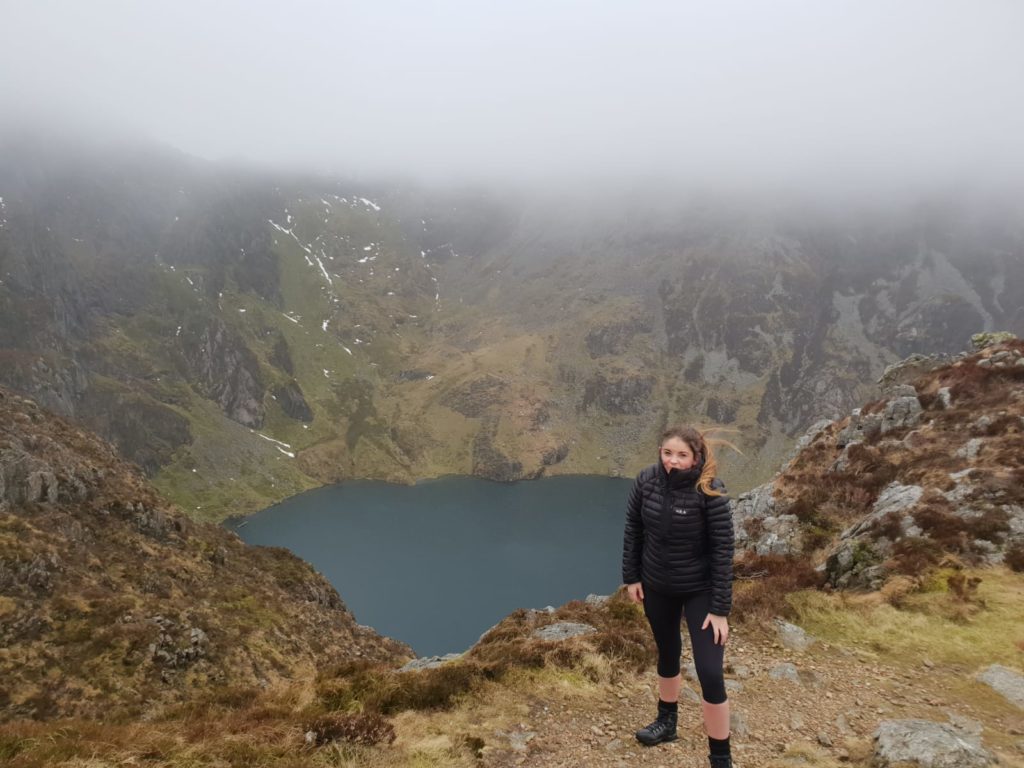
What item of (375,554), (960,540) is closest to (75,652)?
(960,540)

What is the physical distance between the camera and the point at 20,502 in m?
40.5

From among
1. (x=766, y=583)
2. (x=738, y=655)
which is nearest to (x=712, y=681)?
(x=738, y=655)

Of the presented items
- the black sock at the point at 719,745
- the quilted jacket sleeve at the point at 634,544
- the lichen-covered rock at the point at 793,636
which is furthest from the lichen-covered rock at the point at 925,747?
the quilted jacket sleeve at the point at 634,544

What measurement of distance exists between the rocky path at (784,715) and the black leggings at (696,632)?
2.22 m

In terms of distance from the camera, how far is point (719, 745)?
803cm

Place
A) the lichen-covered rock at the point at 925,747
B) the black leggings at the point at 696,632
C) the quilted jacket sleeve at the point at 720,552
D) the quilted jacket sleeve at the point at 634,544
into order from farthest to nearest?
the quilted jacket sleeve at the point at 634,544
the lichen-covered rock at the point at 925,747
the black leggings at the point at 696,632
the quilted jacket sleeve at the point at 720,552

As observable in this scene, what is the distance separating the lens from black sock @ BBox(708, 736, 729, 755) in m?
8.00

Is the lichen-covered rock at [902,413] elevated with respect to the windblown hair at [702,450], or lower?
lower

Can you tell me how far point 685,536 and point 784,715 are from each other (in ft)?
20.4

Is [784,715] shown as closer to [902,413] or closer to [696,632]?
[696,632]

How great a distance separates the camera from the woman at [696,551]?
780cm

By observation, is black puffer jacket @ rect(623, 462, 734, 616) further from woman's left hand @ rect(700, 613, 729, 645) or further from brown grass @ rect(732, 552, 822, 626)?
brown grass @ rect(732, 552, 822, 626)

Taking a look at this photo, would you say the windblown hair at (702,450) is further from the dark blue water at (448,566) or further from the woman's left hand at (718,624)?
the dark blue water at (448,566)

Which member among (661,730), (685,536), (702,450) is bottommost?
(661,730)
